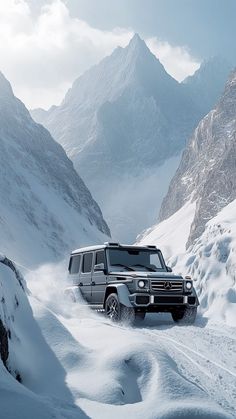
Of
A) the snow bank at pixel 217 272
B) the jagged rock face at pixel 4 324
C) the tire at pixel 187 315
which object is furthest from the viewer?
the snow bank at pixel 217 272

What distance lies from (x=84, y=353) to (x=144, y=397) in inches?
58.2

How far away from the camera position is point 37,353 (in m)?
6.27

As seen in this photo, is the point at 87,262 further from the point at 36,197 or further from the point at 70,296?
the point at 36,197

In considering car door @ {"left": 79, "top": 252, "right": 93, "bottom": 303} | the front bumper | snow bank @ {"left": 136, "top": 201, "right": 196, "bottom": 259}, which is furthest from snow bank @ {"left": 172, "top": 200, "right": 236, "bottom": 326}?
snow bank @ {"left": 136, "top": 201, "right": 196, "bottom": 259}

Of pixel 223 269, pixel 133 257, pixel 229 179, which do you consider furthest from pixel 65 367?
pixel 229 179

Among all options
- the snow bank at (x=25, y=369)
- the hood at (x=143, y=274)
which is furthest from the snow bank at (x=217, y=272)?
the snow bank at (x=25, y=369)

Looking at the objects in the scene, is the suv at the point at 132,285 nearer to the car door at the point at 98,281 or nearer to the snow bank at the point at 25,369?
the car door at the point at 98,281

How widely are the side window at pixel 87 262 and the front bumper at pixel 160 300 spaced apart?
2651 millimetres

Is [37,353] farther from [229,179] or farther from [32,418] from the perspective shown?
[229,179]

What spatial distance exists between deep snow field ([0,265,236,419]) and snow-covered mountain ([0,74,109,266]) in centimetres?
6367

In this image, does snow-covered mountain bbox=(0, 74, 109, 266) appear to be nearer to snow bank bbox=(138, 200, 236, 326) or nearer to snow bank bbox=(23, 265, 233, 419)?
snow bank bbox=(138, 200, 236, 326)

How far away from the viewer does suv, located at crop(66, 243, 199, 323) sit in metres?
Answer: 11.2

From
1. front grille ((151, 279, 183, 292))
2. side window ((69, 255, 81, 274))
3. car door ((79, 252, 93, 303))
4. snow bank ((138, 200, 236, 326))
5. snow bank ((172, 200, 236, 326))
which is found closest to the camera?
front grille ((151, 279, 183, 292))

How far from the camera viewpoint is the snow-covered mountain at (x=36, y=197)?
3383 inches
